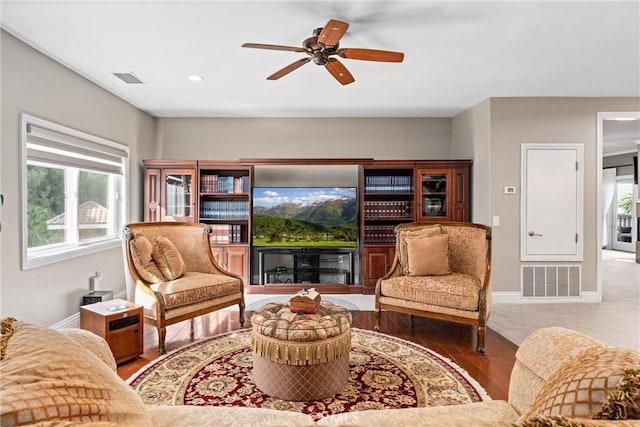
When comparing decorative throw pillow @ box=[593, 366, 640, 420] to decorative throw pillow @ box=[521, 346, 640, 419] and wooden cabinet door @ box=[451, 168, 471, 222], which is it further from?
wooden cabinet door @ box=[451, 168, 471, 222]

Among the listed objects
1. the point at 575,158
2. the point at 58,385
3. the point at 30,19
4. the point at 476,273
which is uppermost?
the point at 30,19

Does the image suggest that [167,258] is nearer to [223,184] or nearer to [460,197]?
[223,184]

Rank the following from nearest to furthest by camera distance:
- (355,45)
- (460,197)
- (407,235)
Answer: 1. (355,45)
2. (407,235)
3. (460,197)

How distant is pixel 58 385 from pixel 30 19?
117 inches

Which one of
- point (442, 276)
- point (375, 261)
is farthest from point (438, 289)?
point (375, 261)

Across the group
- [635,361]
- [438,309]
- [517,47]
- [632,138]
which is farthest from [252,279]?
[632,138]

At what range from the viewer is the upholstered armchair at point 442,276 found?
9.70ft

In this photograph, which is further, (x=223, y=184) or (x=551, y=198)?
(x=223, y=184)

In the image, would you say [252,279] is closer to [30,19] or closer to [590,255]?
[30,19]

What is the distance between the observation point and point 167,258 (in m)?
3.29

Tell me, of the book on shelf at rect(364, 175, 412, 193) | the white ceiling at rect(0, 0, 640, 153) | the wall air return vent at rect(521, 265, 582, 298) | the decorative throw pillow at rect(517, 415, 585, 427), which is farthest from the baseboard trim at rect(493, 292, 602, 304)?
the decorative throw pillow at rect(517, 415, 585, 427)

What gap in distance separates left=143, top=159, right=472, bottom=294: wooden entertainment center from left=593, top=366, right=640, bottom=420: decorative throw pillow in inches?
162

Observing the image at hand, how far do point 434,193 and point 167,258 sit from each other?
12.0ft

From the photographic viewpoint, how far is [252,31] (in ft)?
8.68
